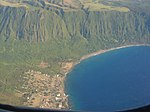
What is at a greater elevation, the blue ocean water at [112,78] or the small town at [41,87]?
the blue ocean water at [112,78]

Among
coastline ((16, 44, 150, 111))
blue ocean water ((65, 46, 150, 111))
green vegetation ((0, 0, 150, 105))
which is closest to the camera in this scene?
blue ocean water ((65, 46, 150, 111))

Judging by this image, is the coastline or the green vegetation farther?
the green vegetation

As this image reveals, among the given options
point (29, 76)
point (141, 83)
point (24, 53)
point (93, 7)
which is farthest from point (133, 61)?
point (93, 7)

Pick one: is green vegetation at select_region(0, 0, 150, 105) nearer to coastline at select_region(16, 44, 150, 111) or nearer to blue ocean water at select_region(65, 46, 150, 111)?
coastline at select_region(16, 44, 150, 111)

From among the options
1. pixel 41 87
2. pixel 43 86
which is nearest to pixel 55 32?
pixel 41 87

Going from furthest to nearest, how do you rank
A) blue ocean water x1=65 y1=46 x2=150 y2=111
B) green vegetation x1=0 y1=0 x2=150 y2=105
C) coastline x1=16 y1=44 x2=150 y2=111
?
green vegetation x1=0 y1=0 x2=150 y2=105, coastline x1=16 y1=44 x2=150 y2=111, blue ocean water x1=65 y1=46 x2=150 y2=111

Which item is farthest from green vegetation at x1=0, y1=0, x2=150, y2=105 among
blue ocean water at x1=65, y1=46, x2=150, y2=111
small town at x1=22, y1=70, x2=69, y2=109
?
blue ocean water at x1=65, y1=46, x2=150, y2=111

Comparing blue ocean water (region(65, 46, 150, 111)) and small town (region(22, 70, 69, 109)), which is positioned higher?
blue ocean water (region(65, 46, 150, 111))

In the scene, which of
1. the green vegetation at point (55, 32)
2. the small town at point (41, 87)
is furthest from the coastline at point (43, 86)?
the green vegetation at point (55, 32)

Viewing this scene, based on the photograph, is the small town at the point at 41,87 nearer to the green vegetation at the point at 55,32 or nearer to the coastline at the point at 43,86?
the coastline at the point at 43,86
